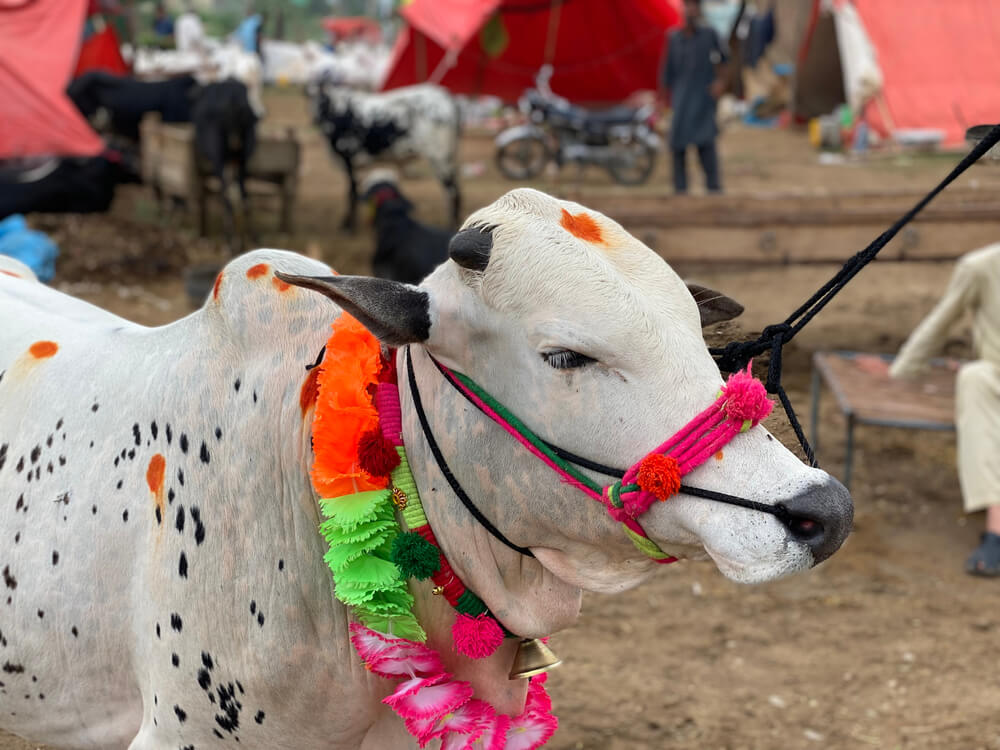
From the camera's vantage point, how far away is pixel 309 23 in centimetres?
3953

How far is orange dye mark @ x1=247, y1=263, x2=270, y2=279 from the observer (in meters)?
2.19

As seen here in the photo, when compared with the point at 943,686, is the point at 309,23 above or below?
below

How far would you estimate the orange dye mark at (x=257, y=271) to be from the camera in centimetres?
219

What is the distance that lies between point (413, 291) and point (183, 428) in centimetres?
59

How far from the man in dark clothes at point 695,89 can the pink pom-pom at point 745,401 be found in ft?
30.4

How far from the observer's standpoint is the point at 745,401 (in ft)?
5.51

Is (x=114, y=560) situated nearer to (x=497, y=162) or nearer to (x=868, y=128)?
(x=868, y=128)

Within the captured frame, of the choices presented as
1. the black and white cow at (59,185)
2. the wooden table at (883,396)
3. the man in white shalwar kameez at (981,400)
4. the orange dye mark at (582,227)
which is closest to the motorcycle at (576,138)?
the black and white cow at (59,185)

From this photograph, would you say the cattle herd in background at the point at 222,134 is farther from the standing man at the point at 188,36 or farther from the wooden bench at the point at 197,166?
the standing man at the point at 188,36

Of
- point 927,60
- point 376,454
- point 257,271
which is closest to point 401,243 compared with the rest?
point 257,271

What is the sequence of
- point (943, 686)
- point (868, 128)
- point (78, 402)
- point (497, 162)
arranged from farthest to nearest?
point (497, 162)
point (868, 128)
point (943, 686)
point (78, 402)

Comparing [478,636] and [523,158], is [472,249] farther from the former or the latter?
[523,158]

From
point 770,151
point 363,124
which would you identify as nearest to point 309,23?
point 770,151

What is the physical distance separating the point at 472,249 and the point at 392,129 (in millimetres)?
10378
